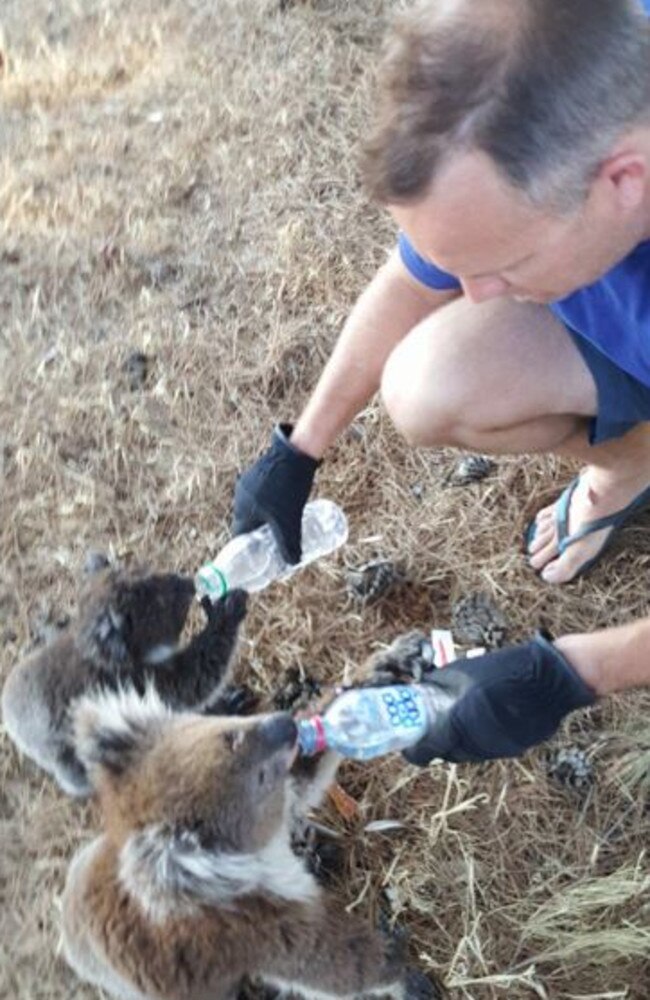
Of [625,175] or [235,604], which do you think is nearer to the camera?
[625,175]

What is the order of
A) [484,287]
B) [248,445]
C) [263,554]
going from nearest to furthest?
[484,287] < [263,554] < [248,445]

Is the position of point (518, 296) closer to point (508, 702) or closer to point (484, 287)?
point (484, 287)

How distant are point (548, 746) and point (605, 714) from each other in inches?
7.2

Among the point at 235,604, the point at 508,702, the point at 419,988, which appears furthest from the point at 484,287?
the point at 419,988

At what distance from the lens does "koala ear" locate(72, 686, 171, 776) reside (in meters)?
2.73

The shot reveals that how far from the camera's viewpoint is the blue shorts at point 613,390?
106 inches

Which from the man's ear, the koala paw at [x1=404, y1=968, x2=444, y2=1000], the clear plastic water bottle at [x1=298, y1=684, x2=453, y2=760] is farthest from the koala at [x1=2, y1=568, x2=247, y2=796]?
the man's ear

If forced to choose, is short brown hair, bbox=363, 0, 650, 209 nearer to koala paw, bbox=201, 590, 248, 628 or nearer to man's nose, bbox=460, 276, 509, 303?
man's nose, bbox=460, 276, 509, 303

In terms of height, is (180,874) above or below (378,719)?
above

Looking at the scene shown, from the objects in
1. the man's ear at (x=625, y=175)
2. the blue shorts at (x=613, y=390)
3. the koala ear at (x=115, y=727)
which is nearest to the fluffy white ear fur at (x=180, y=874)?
the koala ear at (x=115, y=727)

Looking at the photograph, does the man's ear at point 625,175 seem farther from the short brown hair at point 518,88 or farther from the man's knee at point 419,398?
the man's knee at point 419,398

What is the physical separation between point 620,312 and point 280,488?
3.35 feet

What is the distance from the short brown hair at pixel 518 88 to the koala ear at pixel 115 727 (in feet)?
4.90

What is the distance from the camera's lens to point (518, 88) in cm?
181
